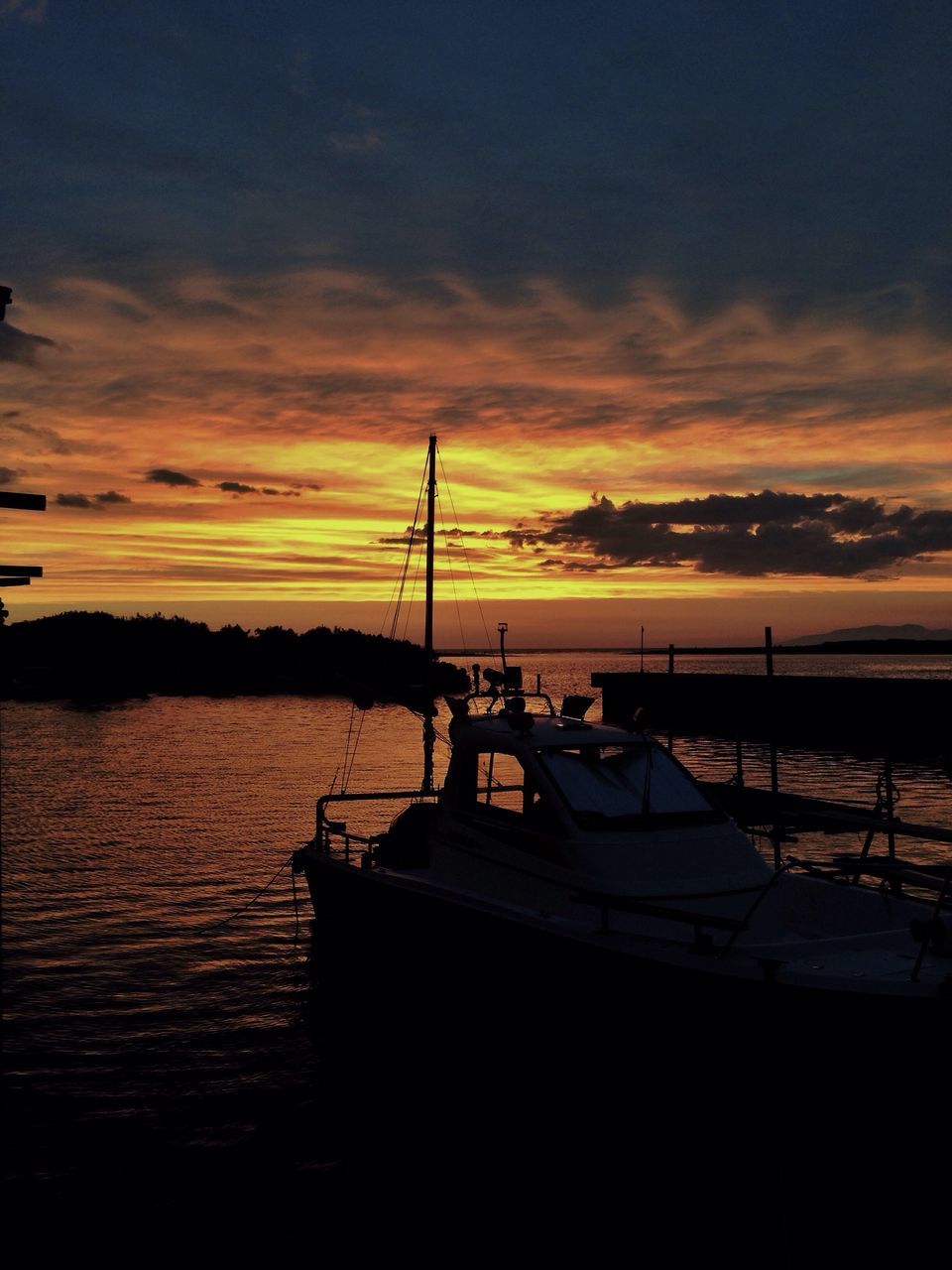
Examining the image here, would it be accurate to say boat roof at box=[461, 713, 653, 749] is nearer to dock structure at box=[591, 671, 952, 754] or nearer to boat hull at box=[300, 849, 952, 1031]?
boat hull at box=[300, 849, 952, 1031]

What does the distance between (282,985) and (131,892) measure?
6.91 m

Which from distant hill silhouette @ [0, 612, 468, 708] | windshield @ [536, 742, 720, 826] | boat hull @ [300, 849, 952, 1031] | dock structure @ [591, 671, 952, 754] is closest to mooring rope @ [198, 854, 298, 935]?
boat hull @ [300, 849, 952, 1031]

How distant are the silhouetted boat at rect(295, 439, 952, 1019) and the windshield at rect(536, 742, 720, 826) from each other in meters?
0.02

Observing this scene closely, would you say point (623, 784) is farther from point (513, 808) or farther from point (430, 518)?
point (430, 518)

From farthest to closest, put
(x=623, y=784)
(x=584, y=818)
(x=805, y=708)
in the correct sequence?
(x=805, y=708)
(x=623, y=784)
(x=584, y=818)

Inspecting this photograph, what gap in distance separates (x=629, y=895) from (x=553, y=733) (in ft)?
7.99

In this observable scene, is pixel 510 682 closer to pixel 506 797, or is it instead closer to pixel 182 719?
pixel 506 797

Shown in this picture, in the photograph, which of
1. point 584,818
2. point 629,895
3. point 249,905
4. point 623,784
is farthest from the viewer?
point 249,905

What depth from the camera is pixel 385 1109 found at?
36.6ft

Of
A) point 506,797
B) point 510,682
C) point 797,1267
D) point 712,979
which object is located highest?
point 510,682

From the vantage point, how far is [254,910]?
1958 cm

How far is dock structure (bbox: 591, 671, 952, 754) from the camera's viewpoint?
58781mm

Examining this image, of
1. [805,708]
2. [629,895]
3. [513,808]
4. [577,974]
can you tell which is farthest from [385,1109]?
[805,708]

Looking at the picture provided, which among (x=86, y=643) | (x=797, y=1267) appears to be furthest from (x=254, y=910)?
(x=86, y=643)
